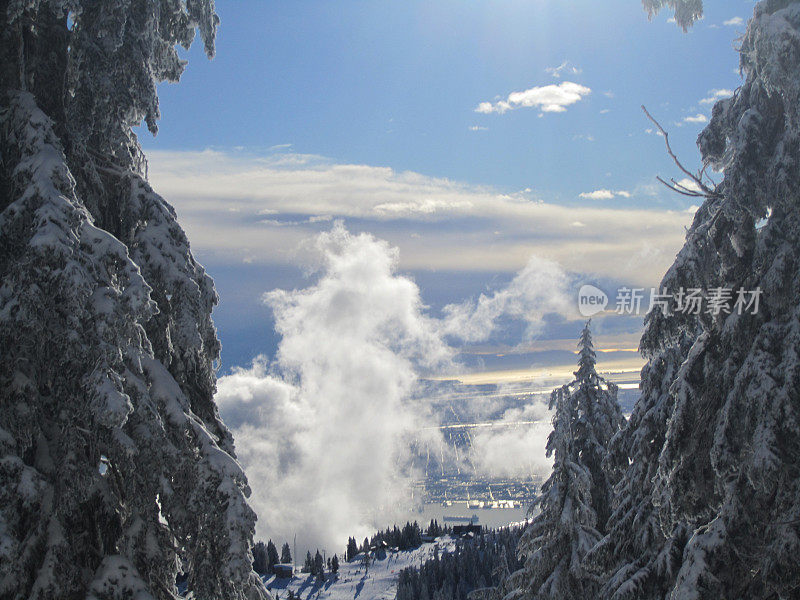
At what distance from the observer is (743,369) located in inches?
324

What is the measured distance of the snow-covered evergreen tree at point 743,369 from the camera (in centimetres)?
783

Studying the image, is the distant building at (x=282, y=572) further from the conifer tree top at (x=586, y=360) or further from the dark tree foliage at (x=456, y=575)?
the conifer tree top at (x=586, y=360)

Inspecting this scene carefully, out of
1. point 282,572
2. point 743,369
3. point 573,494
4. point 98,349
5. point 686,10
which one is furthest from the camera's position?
point 282,572

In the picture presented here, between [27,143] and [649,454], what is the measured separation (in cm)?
1029

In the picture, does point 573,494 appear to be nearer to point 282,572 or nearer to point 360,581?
point 360,581

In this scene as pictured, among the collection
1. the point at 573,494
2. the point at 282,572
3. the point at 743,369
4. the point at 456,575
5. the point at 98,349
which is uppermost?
the point at 98,349

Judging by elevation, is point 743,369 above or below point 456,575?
above

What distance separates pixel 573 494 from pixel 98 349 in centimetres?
1375

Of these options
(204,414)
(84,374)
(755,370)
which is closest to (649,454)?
(755,370)

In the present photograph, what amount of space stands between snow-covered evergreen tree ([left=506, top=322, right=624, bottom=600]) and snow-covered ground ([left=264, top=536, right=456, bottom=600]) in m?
123

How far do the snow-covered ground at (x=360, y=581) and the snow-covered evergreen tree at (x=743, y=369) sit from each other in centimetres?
13281

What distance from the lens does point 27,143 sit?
7.31 metres

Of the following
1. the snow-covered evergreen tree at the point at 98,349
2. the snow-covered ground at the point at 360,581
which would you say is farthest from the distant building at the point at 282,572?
the snow-covered evergreen tree at the point at 98,349

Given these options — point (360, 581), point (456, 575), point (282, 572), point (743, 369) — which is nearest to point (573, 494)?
point (743, 369)
